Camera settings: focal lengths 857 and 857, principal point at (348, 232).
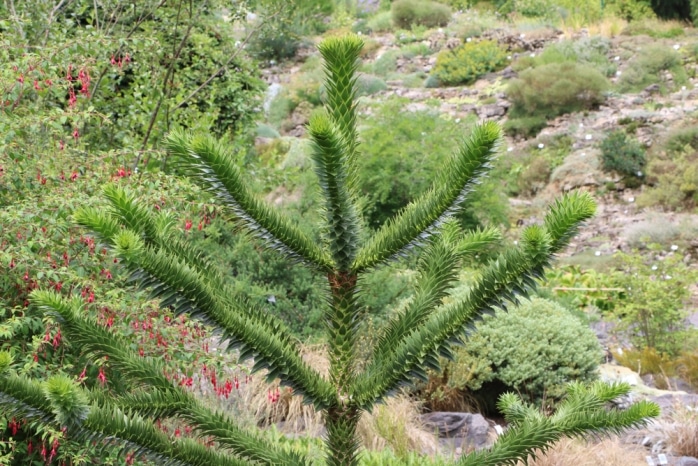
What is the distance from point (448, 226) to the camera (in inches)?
110

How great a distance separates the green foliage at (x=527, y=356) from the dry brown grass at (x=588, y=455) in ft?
3.58

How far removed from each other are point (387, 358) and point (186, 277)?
0.64m

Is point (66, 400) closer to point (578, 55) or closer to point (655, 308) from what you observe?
point (655, 308)

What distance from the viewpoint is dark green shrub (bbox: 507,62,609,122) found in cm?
1830

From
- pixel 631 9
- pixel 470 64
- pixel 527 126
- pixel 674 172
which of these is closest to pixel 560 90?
pixel 527 126

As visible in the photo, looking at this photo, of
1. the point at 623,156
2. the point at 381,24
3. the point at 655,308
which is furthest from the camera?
the point at 381,24

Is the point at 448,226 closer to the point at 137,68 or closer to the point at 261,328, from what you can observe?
the point at 261,328

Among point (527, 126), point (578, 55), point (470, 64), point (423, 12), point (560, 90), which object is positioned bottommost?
point (527, 126)

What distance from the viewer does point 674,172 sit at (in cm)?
1462

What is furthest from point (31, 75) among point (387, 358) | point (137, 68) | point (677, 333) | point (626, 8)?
point (626, 8)

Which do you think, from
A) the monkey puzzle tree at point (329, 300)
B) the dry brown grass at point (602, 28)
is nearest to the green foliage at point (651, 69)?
the dry brown grass at point (602, 28)

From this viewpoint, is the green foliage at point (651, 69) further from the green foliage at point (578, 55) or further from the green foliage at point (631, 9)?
the green foliage at point (631, 9)

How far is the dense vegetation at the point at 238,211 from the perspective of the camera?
3289mm

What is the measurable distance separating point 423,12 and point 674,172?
14439mm
